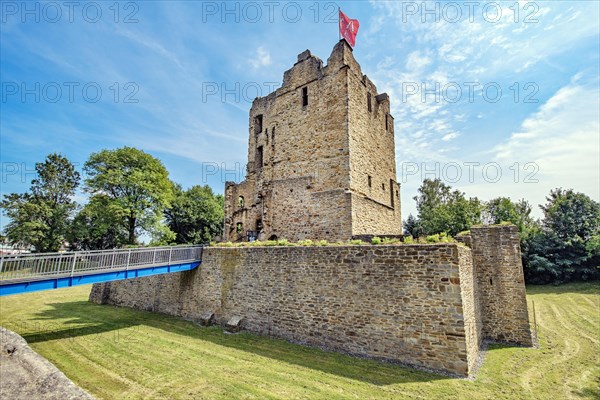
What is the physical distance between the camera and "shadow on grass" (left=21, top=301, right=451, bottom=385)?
770 cm

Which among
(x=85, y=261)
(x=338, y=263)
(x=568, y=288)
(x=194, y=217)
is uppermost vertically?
(x=194, y=217)

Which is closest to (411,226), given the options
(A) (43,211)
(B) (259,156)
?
(B) (259,156)

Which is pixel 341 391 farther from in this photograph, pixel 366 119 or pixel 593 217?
pixel 593 217

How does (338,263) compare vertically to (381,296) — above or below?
above

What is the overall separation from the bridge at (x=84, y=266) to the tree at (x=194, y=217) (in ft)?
66.3

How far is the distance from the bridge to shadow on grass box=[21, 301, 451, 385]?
8.53 feet

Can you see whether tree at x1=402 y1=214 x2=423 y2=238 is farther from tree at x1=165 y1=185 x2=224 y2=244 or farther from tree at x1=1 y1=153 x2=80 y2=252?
tree at x1=1 y1=153 x2=80 y2=252

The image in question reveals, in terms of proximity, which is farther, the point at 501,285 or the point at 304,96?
the point at 304,96

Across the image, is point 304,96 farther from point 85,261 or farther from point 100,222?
point 100,222

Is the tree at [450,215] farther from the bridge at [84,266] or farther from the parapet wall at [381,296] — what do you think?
the bridge at [84,266]

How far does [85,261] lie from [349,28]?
59.4 feet

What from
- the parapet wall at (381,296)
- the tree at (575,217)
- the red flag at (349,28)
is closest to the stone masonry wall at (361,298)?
the parapet wall at (381,296)

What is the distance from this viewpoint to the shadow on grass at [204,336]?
7.70 m

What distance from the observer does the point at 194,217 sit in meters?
32.9
